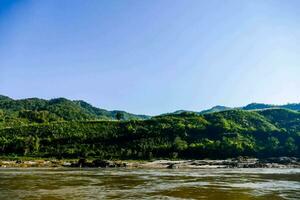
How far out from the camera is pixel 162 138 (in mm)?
163375

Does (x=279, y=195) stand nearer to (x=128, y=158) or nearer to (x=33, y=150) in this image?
(x=128, y=158)

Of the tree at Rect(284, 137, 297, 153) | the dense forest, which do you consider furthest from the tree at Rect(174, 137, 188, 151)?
the tree at Rect(284, 137, 297, 153)

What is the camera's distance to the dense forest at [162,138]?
148 metres

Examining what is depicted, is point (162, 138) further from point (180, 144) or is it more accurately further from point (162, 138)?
point (180, 144)

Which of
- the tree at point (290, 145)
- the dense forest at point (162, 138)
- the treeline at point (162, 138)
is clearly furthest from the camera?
the tree at point (290, 145)

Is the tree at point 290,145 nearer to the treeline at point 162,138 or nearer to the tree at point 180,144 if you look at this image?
the treeline at point 162,138

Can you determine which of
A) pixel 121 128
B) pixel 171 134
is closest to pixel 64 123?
pixel 121 128

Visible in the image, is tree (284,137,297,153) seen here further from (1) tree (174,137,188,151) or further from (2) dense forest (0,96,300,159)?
(1) tree (174,137,188,151)

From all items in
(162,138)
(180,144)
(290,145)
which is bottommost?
(180,144)

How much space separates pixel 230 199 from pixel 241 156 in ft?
342

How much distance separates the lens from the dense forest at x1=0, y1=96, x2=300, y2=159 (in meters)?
148

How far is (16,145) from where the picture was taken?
155250 millimetres

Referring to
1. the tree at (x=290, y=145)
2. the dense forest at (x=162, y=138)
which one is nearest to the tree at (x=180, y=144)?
the dense forest at (x=162, y=138)

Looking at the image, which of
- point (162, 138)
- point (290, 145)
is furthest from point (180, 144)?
point (290, 145)
